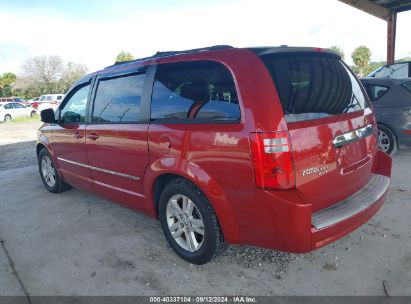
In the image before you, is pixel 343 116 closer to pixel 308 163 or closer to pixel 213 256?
pixel 308 163

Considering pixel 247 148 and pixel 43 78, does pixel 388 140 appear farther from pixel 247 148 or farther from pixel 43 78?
pixel 43 78

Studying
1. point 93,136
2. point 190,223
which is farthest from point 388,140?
point 93,136

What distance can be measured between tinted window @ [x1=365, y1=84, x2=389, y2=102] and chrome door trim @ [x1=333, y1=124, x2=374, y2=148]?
384cm

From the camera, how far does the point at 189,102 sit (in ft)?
9.35

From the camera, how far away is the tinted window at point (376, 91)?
21.2 feet

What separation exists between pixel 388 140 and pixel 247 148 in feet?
16.7

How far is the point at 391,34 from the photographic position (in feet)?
42.2

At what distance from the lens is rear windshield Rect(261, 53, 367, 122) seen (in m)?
2.52

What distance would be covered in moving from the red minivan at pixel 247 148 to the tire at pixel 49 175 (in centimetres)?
200

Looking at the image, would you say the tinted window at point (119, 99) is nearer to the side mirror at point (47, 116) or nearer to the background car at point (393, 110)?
the side mirror at point (47, 116)

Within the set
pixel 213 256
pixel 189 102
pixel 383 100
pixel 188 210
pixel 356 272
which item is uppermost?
pixel 189 102

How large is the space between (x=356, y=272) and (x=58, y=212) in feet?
11.9

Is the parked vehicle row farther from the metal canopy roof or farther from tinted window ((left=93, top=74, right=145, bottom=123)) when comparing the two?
tinted window ((left=93, top=74, right=145, bottom=123))

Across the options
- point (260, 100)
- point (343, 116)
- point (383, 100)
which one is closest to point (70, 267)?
point (260, 100)
